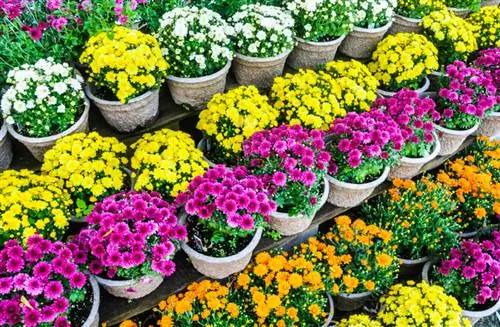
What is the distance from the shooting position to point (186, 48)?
9.89 feet

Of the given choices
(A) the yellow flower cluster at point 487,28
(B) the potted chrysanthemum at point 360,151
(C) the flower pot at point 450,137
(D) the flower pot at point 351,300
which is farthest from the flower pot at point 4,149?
(A) the yellow flower cluster at point 487,28

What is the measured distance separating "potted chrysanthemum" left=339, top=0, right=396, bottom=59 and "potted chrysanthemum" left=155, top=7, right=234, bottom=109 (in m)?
1.26

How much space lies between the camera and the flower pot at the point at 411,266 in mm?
3232

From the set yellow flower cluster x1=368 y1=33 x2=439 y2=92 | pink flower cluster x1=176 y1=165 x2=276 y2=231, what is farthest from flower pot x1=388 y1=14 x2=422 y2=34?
pink flower cluster x1=176 y1=165 x2=276 y2=231

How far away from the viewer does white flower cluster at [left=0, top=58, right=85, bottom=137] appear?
102 inches

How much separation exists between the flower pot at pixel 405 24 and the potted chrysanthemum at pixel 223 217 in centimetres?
257

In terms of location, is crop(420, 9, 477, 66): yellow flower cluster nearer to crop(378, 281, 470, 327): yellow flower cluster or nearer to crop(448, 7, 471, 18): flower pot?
crop(448, 7, 471, 18): flower pot

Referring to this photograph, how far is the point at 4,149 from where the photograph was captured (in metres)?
2.79

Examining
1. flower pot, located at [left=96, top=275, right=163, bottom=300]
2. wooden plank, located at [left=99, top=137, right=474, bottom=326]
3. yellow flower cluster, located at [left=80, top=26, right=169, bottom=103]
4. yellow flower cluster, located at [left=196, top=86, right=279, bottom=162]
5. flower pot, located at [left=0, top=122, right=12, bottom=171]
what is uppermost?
yellow flower cluster, located at [left=80, top=26, right=169, bottom=103]

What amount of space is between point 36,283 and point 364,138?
1933mm

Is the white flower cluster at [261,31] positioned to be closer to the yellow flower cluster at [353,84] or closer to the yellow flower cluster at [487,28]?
the yellow flower cluster at [353,84]

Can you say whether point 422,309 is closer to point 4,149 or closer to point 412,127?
point 412,127

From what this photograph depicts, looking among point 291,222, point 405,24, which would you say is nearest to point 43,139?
point 291,222

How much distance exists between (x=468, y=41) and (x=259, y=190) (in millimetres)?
2670
